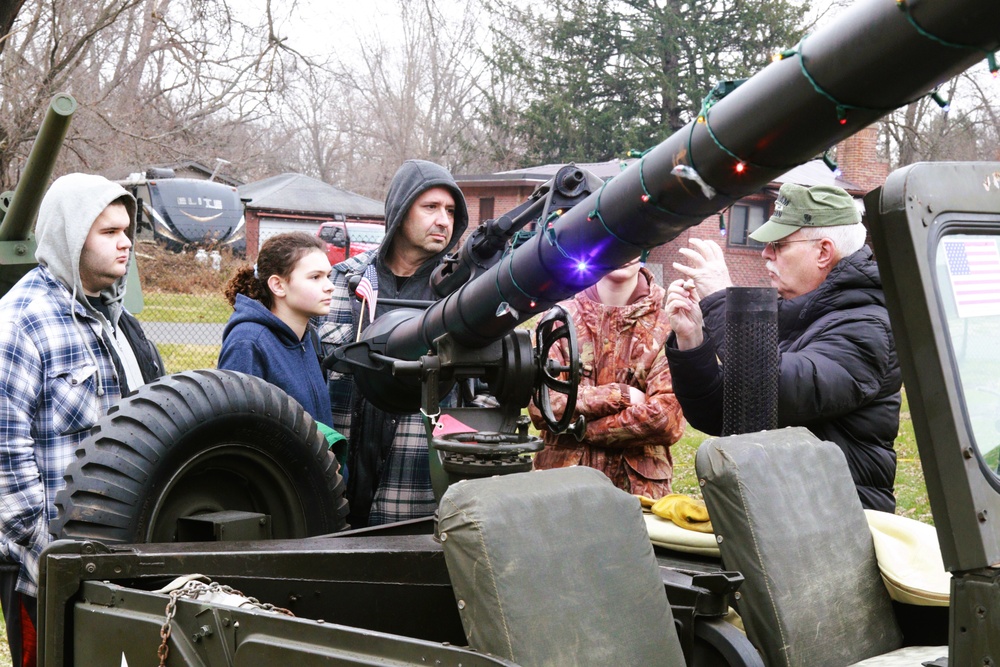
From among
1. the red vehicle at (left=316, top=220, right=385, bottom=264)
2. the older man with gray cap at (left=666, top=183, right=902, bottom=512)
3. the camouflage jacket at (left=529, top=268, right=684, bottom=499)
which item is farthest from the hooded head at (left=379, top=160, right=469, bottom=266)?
the red vehicle at (left=316, top=220, right=385, bottom=264)

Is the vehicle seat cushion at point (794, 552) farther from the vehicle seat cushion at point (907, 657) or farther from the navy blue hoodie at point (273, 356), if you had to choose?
the navy blue hoodie at point (273, 356)

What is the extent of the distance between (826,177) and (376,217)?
60.0 ft

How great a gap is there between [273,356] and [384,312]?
43 cm

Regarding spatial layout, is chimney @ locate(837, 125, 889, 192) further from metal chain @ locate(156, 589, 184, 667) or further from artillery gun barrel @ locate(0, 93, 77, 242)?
metal chain @ locate(156, 589, 184, 667)

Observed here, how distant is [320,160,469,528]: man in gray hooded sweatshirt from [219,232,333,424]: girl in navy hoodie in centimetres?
8

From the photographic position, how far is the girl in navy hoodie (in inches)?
159

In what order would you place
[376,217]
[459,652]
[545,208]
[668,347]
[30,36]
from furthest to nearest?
1. [376,217]
2. [30,36]
3. [668,347]
4. [545,208]
5. [459,652]

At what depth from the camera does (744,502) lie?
9.20ft

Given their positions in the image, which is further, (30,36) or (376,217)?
(376,217)

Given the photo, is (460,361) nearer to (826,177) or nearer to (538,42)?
(826,177)

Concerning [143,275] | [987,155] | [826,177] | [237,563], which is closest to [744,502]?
[237,563]

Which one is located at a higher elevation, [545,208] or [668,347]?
[545,208]

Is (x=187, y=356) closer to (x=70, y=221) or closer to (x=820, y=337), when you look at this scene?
(x=70, y=221)

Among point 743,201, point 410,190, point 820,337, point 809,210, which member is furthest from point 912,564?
point 743,201
